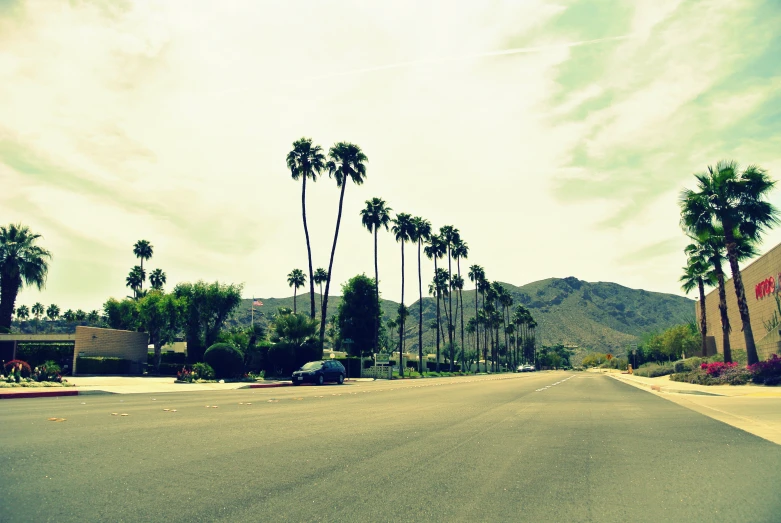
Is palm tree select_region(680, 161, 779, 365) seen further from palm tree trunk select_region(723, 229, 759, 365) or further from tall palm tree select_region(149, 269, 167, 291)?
tall palm tree select_region(149, 269, 167, 291)

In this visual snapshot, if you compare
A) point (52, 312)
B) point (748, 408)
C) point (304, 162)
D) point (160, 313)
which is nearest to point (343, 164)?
point (304, 162)

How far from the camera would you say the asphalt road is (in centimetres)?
520

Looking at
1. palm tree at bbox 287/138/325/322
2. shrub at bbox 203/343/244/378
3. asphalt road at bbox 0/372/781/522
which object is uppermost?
palm tree at bbox 287/138/325/322

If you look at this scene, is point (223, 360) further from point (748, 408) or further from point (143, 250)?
point (143, 250)

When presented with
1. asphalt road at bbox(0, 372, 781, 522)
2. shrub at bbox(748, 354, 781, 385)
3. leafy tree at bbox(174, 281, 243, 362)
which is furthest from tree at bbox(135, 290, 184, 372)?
shrub at bbox(748, 354, 781, 385)

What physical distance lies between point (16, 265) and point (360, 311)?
37.0 metres

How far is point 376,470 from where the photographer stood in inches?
273

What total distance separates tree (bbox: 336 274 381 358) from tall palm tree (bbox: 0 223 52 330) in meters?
33.4

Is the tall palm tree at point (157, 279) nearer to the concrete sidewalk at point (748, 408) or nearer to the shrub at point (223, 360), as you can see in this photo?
the shrub at point (223, 360)

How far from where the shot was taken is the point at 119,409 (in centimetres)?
1421

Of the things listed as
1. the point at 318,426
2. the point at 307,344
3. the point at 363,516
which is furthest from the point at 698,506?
the point at 307,344

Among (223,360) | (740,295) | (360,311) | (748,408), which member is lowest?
(748,408)

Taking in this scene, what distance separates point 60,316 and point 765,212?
182148 millimetres

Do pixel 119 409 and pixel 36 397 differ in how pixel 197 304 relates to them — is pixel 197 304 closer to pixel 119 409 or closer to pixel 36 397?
pixel 36 397
